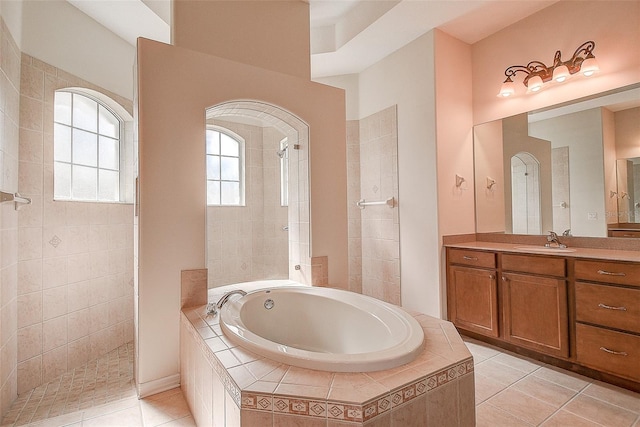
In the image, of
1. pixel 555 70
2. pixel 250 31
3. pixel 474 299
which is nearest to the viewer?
pixel 250 31

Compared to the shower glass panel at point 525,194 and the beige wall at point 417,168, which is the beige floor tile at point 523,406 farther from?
the shower glass panel at point 525,194

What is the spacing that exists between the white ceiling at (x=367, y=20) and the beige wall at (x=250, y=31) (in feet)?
1.40

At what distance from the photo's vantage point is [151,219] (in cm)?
192

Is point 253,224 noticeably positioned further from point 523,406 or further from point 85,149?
point 523,406

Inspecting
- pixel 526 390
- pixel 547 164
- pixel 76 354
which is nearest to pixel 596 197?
pixel 547 164

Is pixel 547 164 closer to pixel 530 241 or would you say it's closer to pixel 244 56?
pixel 530 241

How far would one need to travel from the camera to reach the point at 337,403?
3.22 ft

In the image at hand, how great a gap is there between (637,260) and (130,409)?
2.99m

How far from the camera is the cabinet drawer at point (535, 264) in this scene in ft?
6.97

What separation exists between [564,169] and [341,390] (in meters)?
2.60

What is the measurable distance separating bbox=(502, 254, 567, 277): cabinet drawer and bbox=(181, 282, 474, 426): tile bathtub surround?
1.20 m

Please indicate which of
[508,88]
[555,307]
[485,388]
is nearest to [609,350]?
[555,307]

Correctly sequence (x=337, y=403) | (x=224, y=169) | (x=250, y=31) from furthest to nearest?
1. (x=224, y=169)
2. (x=250, y=31)
3. (x=337, y=403)

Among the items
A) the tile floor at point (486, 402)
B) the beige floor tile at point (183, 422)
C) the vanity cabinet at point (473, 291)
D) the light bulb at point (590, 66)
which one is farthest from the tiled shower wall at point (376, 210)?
the beige floor tile at point (183, 422)
